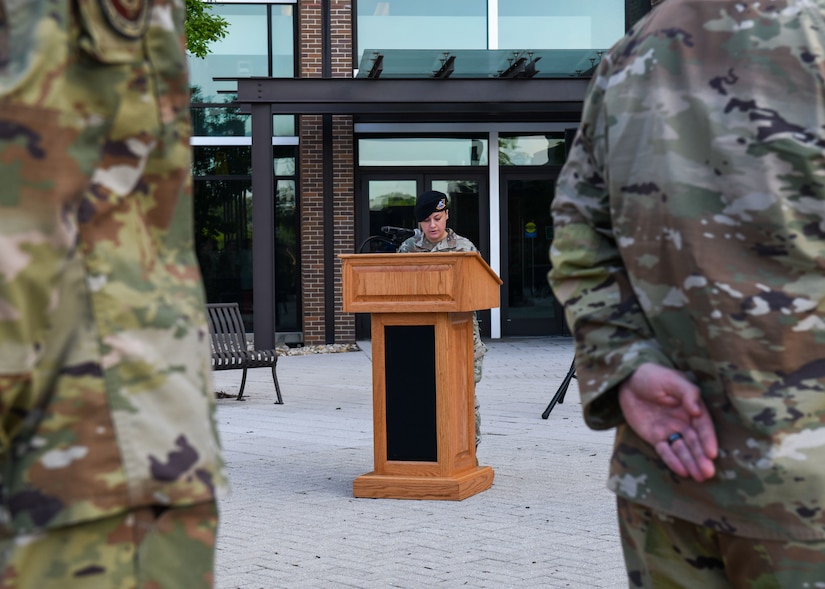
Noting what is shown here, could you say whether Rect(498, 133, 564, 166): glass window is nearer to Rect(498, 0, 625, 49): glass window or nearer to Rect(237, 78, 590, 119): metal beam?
Rect(237, 78, 590, 119): metal beam

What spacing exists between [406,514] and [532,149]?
12983mm

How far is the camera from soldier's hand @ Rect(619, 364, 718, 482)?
204 cm

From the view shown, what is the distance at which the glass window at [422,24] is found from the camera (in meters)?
18.9

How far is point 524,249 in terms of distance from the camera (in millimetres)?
18812

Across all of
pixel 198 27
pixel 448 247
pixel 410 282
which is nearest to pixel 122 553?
pixel 410 282

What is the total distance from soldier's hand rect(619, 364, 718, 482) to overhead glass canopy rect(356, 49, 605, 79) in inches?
562

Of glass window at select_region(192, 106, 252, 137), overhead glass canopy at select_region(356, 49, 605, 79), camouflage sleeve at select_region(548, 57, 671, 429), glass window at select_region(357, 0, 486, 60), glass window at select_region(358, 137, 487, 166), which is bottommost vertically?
camouflage sleeve at select_region(548, 57, 671, 429)

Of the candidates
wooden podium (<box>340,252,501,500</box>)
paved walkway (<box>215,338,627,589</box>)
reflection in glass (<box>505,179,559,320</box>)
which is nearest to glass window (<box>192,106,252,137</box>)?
reflection in glass (<box>505,179,559,320</box>)

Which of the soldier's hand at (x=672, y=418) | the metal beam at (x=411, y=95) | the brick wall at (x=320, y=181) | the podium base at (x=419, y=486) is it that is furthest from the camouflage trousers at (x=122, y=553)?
the brick wall at (x=320, y=181)

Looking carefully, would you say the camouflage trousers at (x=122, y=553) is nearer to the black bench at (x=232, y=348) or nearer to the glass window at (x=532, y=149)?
the black bench at (x=232, y=348)

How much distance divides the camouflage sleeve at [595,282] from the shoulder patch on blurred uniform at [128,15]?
0.94m

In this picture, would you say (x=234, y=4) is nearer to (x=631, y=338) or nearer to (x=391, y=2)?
(x=391, y=2)

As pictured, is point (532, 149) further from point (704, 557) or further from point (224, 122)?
point (704, 557)

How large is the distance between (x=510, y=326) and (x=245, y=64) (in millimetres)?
5823
